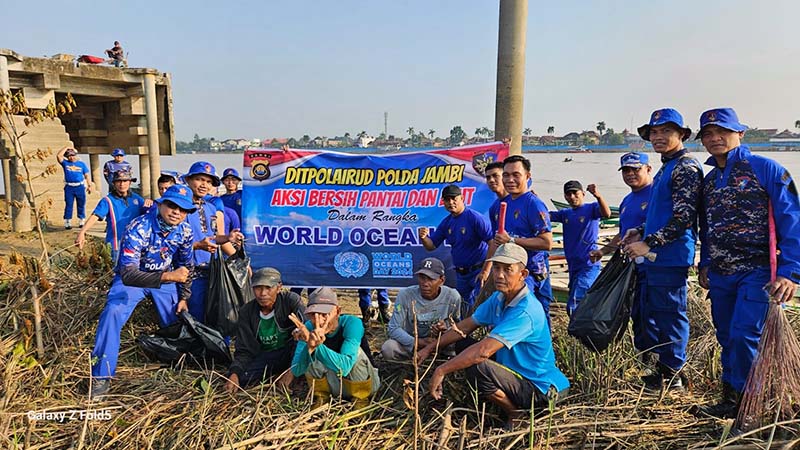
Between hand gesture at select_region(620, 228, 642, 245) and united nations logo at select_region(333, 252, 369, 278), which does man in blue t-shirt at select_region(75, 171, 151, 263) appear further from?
hand gesture at select_region(620, 228, 642, 245)

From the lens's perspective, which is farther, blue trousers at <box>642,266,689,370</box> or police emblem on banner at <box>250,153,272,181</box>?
police emblem on banner at <box>250,153,272,181</box>

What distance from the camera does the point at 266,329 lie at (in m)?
3.83

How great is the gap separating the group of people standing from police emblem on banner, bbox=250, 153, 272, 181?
98 centimetres

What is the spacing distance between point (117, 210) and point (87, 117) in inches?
370

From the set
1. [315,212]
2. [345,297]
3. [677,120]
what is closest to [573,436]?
[677,120]

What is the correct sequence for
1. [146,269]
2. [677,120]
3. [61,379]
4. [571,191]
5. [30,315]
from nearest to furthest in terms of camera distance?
[677,120], [61,379], [146,269], [30,315], [571,191]

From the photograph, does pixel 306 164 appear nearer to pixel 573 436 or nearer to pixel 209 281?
pixel 209 281

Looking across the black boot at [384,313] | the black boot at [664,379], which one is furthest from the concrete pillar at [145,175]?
the black boot at [664,379]

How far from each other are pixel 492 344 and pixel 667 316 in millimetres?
1304

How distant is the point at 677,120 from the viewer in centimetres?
322

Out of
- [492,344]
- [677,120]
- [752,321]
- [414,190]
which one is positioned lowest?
[492,344]

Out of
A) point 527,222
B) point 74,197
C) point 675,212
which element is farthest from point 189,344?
point 74,197

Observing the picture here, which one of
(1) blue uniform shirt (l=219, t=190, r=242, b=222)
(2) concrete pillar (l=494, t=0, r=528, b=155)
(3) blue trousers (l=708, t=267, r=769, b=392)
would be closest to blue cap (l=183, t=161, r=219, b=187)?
(1) blue uniform shirt (l=219, t=190, r=242, b=222)

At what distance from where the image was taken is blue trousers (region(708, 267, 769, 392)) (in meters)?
2.79
